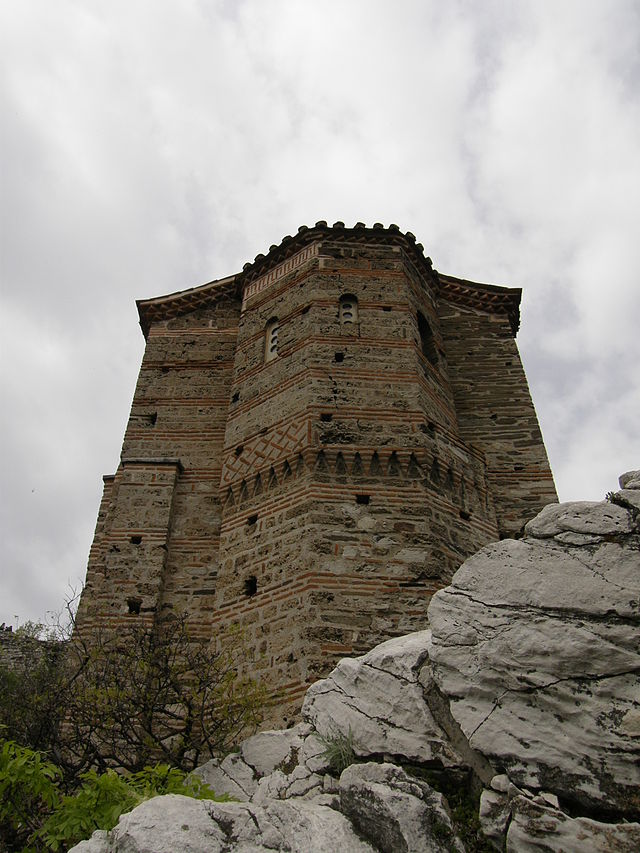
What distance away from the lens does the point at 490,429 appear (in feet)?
43.0

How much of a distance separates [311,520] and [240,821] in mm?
4776

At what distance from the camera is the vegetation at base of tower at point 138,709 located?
7.50m

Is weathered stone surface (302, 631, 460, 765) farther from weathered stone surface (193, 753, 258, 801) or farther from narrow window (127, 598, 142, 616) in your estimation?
narrow window (127, 598, 142, 616)

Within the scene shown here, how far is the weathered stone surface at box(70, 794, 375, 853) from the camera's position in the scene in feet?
15.4

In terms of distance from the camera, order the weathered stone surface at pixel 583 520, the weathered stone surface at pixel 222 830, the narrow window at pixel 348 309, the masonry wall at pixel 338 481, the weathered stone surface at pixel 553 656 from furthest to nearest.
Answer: the narrow window at pixel 348 309
the masonry wall at pixel 338 481
the weathered stone surface at pixel 583 520
the weathered stone surface at pixel 553 656
the weathered stone surface at pixel 222 830

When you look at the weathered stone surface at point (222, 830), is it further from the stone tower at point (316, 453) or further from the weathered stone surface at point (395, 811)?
the stone tower at point (316, 453)

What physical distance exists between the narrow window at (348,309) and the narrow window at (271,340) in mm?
1201

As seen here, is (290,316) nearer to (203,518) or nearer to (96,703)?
(203,518)

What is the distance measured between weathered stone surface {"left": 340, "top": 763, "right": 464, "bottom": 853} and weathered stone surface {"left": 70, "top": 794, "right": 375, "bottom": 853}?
108mm

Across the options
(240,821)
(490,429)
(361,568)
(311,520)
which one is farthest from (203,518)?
(240,821)

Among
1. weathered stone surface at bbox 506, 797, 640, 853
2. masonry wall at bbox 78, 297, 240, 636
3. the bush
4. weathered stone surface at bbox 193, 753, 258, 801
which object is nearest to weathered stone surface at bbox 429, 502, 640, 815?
weathered stone surface at bbox 506, 797, 640, 853

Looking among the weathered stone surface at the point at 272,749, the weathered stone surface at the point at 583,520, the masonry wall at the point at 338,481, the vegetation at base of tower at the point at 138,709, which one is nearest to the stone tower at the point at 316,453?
the masonry wall at the point at 338,481

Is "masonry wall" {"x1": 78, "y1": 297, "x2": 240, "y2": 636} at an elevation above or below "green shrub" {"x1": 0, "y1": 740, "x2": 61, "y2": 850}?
above

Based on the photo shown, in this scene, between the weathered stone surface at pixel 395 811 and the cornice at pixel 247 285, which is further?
the cornice at pixel 247 285
